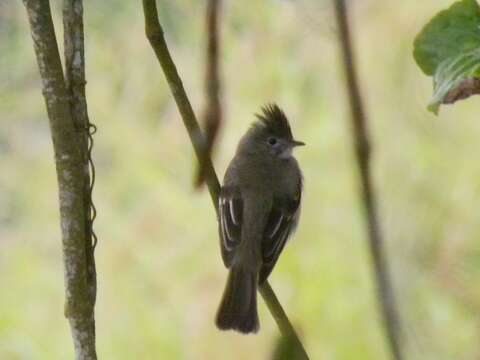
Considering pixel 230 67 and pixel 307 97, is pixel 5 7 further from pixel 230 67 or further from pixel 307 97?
pixel 307 97

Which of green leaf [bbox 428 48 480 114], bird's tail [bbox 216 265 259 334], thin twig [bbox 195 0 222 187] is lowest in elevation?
thin twig [bbox 195 0 222 187]

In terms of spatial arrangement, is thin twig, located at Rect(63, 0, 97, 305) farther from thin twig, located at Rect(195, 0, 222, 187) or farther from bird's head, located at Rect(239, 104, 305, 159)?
bird's head, located at Rect(239, 104, 305, 159)

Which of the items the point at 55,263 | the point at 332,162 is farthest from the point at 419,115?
the point at 55,263

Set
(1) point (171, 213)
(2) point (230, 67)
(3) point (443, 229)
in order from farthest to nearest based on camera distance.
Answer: (2) point (230, 67) → (1) point (171, 213) → (3) point (443, 229)

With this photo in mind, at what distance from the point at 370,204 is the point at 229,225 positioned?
185 centimetres

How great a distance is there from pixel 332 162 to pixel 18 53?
155cm

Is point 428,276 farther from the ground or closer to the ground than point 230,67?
closer to the ground

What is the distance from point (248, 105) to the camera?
470 centimetres

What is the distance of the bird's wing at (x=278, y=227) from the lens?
2.21 metres

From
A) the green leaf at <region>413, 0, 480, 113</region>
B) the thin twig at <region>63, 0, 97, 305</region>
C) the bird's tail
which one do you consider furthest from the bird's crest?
the green leaf at <region>413, 0, 480, 113</region>

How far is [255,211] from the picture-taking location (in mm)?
2381

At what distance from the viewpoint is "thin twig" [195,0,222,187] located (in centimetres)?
50

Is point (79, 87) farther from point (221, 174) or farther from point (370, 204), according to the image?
point (221, 174)

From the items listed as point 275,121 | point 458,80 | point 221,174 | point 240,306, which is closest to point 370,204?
point 458,80
